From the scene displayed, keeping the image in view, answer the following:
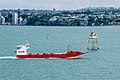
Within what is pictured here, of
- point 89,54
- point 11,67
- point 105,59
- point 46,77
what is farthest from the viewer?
point 89,54

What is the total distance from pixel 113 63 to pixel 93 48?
31197mm

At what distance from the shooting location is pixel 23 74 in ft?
236

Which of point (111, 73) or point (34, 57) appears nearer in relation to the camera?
point (111, 73)

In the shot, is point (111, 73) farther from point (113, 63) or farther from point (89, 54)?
point (89, 54)

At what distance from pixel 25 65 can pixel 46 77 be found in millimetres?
14087

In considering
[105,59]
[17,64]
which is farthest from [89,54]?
Answer: [17,64]

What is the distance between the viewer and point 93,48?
11869 centimetres

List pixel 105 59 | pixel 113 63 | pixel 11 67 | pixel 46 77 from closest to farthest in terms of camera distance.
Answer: pixel 46 77
pixel 11 67
pixel 113 63
pixel 105 59

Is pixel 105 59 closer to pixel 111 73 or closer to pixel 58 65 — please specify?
pixel 58 65

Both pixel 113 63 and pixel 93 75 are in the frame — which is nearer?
pixel 93 75

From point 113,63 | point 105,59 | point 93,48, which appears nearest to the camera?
point 113,63

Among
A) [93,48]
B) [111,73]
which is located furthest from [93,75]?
[93,48]

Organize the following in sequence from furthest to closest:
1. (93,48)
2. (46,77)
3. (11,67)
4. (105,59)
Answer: (93,48)
(105,59)
(11,67)
(46,77)

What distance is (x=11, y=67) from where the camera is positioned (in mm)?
80188
